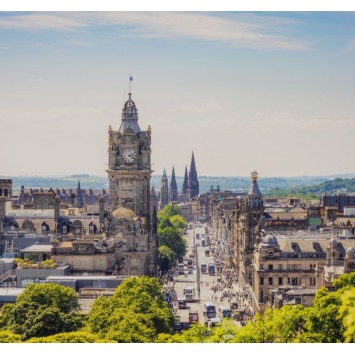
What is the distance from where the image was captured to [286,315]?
3063 inches

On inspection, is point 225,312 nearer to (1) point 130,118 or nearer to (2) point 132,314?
(1) point 130,118

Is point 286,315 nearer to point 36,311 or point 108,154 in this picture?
point 36,311

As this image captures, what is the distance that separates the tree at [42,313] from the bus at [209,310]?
3032 centimetres

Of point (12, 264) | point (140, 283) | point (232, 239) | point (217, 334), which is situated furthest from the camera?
point (232, 239)

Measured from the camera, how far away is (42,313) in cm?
8431

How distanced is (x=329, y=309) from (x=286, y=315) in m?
2.87

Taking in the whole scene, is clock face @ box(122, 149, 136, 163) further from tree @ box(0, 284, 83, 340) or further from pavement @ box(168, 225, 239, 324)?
tree @ box(0, 284, 83, 340)

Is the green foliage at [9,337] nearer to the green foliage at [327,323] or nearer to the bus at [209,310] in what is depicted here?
the green foliage at [327,323]

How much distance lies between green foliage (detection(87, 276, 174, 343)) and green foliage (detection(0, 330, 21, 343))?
5.68m

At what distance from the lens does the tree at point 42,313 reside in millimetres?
83438

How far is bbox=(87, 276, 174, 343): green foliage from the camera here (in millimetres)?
78625

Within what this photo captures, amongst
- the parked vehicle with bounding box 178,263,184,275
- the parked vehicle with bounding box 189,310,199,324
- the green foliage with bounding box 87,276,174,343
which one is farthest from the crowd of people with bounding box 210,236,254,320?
the green foliage with bounding box 87,276,174,343

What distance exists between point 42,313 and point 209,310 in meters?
38.9
